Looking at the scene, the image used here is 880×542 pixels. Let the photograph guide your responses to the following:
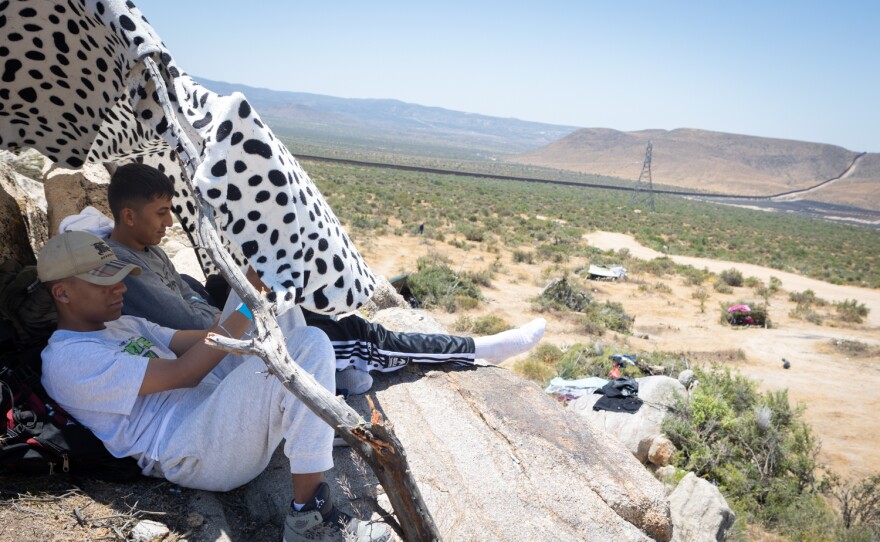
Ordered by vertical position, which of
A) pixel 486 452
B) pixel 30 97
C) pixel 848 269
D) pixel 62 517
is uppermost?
pixel 30 97

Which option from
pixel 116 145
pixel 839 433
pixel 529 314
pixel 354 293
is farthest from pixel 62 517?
pixel 529 314

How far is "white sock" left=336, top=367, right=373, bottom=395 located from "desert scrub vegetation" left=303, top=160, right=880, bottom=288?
11.9 m

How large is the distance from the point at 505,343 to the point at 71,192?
4.00 meters

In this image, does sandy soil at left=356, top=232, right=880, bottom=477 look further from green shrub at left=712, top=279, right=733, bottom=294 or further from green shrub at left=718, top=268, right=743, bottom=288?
green shrub at left=718, top=268, right=743, bottom=288

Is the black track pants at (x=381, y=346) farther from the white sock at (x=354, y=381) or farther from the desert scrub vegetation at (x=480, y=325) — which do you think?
the desert scrub vegetation at (x=480, y=325)

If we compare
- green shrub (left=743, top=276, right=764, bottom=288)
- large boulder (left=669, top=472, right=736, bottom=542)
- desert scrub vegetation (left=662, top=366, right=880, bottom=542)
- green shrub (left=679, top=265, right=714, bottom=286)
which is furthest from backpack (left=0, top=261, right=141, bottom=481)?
green shrub (left=743, top=276, right=764, bottom=288)

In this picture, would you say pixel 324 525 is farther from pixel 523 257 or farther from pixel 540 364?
pixel 523 257

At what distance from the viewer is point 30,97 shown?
10.8 feet

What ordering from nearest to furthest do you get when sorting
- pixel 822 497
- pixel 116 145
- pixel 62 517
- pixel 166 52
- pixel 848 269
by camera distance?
1. pixel 62 517
2. pixel 166 52
3. pixel 116 145
4. pixel 822 497
5. pixel 848 269

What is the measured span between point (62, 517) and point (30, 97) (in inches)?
99.8

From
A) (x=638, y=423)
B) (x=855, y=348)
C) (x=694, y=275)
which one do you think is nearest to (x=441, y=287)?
(x=638, y=423)

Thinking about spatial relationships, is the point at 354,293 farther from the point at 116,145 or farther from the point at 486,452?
the point at 116,145

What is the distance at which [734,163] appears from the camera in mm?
104375

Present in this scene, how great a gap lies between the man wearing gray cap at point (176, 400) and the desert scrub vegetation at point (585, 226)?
43.1ft
